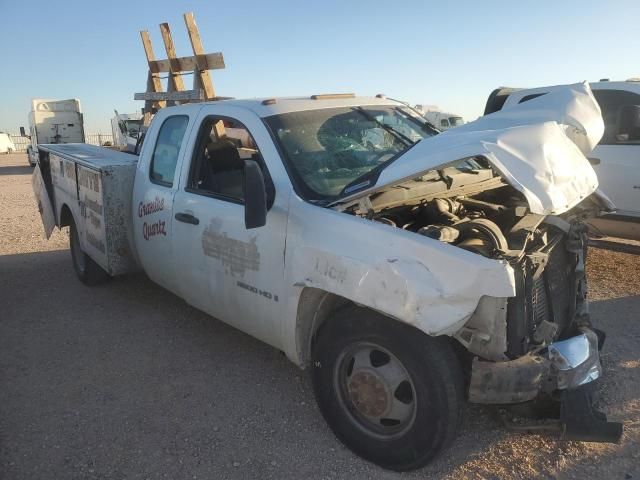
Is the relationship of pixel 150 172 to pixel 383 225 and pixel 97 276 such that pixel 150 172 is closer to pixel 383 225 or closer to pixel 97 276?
pixel 97 276

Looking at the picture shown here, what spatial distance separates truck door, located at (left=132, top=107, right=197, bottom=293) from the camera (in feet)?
13.8

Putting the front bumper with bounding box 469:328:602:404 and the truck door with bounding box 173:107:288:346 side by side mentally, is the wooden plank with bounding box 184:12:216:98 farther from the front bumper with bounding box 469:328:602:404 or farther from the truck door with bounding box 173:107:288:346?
the front bumper with bounding box 469:328:602:404

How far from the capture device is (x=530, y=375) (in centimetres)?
263

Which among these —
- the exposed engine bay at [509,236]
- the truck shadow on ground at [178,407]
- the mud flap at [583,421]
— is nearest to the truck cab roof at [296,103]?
the exposed engine bay at [509,236]

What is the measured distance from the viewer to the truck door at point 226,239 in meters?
3.26

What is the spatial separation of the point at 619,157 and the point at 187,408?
17.2ft

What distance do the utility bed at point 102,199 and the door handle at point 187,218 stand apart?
1.08 metres

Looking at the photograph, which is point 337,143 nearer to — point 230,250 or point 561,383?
point 230,250

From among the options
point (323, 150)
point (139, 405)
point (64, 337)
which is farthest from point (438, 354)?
point (64, 337)

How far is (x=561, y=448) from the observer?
120 inches

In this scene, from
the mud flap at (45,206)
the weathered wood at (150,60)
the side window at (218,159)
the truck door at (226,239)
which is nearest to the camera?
the truck door at (226,239)


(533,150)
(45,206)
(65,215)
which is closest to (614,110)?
(533,150)

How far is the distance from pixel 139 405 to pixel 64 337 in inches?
61.6

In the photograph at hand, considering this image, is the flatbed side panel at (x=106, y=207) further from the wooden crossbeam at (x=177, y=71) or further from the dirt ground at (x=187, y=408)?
the wooden crossbeam at (x=177, y=71)
